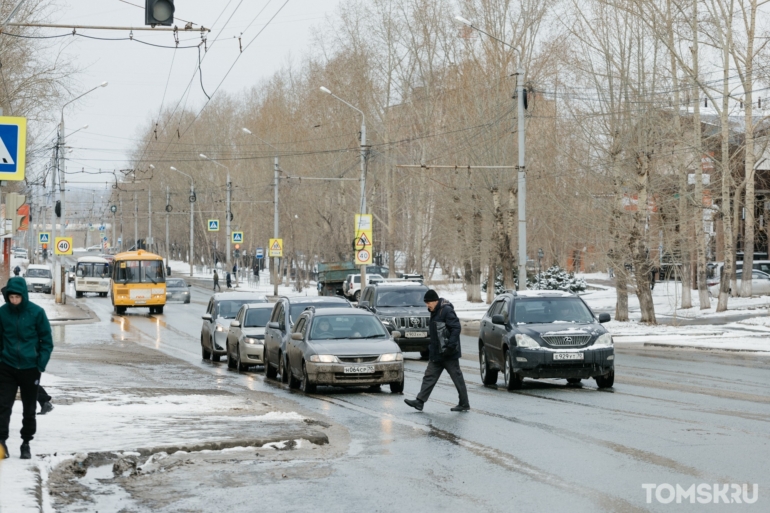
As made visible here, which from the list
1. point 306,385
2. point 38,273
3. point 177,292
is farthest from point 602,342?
point 38,273

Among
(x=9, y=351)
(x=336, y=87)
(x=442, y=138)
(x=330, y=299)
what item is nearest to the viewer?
(x=9, y=351)

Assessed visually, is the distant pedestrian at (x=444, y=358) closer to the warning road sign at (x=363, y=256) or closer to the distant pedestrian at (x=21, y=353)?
the distant pedestrian at (x=21, y=353)

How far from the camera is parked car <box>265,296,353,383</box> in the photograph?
21.8m

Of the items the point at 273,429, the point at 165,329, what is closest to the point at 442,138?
the point at 165,329

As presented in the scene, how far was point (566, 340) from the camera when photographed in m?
18.9

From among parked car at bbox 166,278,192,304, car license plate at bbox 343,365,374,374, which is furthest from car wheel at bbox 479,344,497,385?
parked car at bbox 166,278,192,304

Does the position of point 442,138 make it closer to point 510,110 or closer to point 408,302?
point 510,110

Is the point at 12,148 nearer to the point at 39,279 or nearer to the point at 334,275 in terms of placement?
the point at 334,275

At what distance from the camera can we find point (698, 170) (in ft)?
149

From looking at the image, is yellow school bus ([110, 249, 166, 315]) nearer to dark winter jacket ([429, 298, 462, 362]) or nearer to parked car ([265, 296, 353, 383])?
parked car ([265, 296, 353, 383])

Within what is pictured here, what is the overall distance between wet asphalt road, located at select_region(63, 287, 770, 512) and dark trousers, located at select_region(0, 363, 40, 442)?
1.94 metres

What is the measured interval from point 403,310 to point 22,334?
18.7 meters

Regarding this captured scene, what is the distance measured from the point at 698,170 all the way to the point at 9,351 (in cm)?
3848

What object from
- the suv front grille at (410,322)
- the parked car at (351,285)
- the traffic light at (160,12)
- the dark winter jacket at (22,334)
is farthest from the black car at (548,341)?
the parked car at (351,285)
